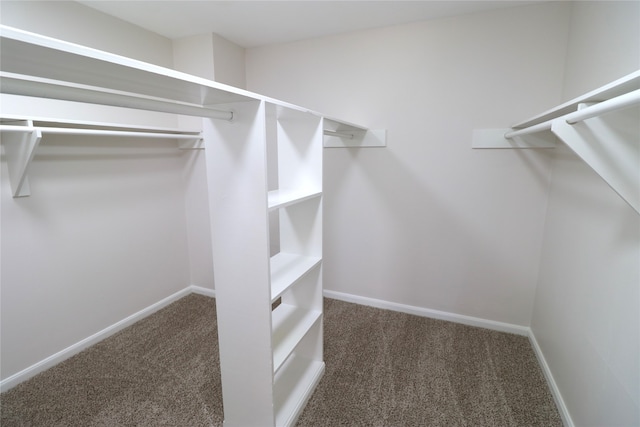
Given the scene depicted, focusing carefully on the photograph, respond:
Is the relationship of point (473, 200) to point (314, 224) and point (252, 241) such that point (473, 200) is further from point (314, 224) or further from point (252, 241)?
point (252, 241)

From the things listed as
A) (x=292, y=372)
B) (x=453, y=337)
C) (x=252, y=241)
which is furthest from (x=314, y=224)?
(x=453, y=337)

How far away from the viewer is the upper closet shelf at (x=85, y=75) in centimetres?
64

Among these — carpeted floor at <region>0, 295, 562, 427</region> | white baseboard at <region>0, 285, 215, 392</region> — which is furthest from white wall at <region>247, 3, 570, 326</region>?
white baseboard at <region>0, 285, 215, 392</region>

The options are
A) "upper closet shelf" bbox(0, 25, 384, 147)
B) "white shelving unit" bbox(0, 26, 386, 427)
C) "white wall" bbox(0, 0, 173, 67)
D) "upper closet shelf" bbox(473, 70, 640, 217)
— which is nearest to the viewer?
"upper closet shelf" bbox(0, 25, 384, 147)

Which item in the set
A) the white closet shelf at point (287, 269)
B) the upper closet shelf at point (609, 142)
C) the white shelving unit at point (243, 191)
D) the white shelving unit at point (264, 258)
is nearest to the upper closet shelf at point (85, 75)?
the white shelving unit at point (243, 191)

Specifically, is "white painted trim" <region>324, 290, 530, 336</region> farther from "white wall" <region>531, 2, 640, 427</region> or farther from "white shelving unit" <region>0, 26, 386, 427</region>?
"white shelving unit" <region>0, 26, 386, 427</region>

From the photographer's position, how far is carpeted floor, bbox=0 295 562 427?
1682mm

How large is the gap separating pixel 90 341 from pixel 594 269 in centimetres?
314

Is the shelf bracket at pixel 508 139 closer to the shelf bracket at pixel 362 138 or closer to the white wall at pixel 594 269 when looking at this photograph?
the white wall at pixel 594 269

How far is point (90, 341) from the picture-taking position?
2.28 metres

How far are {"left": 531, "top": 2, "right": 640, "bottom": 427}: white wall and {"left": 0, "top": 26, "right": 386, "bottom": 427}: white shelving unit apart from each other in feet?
4.40

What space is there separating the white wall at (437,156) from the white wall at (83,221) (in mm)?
1153

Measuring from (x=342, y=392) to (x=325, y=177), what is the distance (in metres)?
1.67

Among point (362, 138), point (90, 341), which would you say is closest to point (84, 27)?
point (362, 138)
